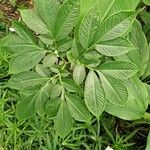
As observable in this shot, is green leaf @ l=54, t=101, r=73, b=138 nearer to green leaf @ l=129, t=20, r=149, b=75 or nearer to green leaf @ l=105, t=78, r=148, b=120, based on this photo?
green leaf @ l=105, t=78, r=148, b=120

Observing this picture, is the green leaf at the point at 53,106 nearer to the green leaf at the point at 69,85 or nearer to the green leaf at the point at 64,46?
the green leaf at the point at 69,85

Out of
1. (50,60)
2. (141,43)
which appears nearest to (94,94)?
(50,60)

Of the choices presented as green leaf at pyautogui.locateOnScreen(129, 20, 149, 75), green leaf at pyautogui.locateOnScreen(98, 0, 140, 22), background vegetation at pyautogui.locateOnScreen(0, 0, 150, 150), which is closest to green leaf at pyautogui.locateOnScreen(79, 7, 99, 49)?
green leaf at pyautogui.locateOnScreen(98, 0, 140, 22)

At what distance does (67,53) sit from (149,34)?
2.47 feet

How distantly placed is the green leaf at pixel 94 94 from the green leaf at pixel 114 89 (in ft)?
0.05

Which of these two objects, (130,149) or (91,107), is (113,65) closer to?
(91,107)

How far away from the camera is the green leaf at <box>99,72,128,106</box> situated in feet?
3.68

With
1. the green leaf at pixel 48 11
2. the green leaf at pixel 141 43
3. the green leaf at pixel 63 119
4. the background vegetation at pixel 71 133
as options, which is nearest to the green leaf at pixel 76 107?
the green leaf at pixel 63 119

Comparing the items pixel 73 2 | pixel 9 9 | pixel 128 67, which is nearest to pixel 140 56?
pixel 128 67

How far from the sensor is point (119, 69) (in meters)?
1.12

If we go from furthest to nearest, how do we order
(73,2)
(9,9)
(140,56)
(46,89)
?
(9,9)
(140,56)
(46,89)
(73,2)

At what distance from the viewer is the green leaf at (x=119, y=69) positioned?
Result: 111 centimetres

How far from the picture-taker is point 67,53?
3.73 ft

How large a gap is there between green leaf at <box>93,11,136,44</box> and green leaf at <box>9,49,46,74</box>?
0.54ft
